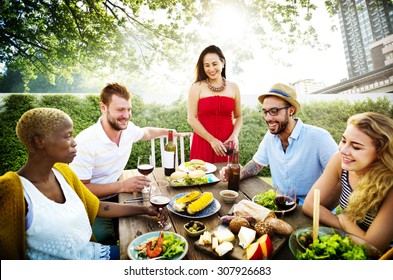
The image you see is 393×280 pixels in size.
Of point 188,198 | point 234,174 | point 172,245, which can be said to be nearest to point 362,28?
point 234,174

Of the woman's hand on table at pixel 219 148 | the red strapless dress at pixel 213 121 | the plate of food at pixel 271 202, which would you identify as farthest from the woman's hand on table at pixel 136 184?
the red strapless dress at pixel 213 121

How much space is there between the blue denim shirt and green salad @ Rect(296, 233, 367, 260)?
42.4 inches

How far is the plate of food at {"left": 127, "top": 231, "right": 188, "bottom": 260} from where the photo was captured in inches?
41.3

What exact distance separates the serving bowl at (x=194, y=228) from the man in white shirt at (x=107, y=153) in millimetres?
616

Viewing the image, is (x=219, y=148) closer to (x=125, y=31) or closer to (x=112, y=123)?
(x=112, y=123)

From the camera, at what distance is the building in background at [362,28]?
3291 millimetres

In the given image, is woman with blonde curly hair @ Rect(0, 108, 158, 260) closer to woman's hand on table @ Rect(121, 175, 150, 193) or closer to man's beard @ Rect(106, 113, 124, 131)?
woman's hand on table @ Rect(121, 175, 150, 193)

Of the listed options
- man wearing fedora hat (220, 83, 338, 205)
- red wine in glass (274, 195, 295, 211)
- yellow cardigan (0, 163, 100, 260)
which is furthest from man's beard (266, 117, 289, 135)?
yellow cardigan (0, 163, 100, 260)

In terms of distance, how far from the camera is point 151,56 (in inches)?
150

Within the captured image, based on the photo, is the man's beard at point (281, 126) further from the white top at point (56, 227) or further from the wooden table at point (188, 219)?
the white top at point (56, 227)

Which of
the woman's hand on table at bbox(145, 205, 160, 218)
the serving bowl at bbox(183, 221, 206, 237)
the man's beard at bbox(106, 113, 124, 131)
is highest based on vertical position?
the man's beard at bbox(106, 113, 124, 131)
